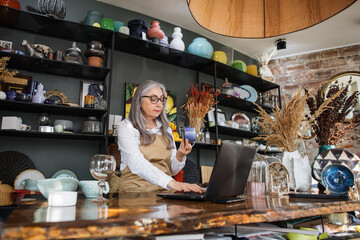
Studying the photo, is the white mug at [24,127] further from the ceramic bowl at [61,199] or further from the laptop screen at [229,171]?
the laptop screen at [229,171]

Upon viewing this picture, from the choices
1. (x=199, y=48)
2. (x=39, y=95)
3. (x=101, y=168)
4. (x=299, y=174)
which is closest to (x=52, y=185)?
(x=101, y=168)

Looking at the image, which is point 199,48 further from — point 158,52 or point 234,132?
point 234,132

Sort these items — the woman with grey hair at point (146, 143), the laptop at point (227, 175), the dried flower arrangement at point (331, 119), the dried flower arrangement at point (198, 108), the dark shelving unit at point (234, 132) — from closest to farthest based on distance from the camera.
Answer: the laptop at point (227, 175)
the dried flower arrangement at point (331, 119)
the woman with grey hair at point (146, 143)
the dried flower arrangement at point (198, 108)
the dark shelving unit at point (234, 132)

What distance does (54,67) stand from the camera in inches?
113

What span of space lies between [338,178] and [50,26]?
296cm

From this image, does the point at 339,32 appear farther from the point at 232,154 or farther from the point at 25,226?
the point at 25,226

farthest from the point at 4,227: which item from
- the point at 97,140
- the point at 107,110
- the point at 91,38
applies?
the point at 91,38

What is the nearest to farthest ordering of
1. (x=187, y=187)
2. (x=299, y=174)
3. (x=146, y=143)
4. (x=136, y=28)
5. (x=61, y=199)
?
(x=61, y=199), (x=187, y=187), (x=299, y=174), (x=146, y=143), (x=136, y=28)

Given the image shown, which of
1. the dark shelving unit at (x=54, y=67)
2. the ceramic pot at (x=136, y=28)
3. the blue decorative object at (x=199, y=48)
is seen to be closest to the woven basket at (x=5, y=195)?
the dark shelving unit at (x=54, y=67)

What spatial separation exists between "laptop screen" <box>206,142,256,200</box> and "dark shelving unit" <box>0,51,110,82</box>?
7.34ft

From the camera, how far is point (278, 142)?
5.59 feet

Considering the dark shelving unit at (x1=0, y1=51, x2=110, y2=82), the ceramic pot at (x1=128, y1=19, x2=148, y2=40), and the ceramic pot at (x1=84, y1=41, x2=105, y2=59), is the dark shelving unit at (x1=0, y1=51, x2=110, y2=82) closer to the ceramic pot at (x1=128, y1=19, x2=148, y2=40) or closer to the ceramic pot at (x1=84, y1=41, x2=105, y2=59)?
the ceramic pot at (x1=84, y1=41, x2=105, y2=59)

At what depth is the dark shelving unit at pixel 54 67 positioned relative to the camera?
8.77 feet

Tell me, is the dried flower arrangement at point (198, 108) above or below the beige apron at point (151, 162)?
above
